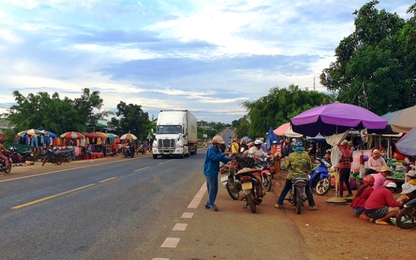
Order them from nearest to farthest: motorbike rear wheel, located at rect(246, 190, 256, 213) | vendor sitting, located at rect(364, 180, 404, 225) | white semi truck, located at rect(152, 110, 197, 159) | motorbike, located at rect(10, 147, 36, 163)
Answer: vendor sitting, located at rect(364, 180, 404, 225) → motorbike rear wheel, located at rect(246, 190, 256, 213) → motorbike, located at rect(10, 147, 36, 163) → white semi truck, located at rect(152, 110, 197, 159)

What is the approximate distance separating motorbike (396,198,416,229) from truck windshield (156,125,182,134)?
1095 inches

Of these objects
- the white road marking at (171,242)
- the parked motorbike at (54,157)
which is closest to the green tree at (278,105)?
the parked motorbike at (54,157)

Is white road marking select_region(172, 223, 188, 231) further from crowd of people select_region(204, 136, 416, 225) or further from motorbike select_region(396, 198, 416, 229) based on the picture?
motorbike select_region(396, 198, 416, 229)

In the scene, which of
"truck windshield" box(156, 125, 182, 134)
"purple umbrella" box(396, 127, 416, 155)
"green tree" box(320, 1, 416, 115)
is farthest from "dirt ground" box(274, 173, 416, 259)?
"truck windshield" box(156, 125, 182, 134)

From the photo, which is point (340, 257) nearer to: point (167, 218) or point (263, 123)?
point (167, 218)

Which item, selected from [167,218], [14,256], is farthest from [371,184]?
[14,256]

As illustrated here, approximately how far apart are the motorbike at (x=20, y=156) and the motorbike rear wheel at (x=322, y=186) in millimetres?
20796

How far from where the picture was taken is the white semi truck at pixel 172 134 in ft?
112

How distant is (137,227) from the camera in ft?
25.0

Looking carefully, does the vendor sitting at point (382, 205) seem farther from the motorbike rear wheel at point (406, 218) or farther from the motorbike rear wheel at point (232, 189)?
the motorbike rear wheel at point (232, 189)

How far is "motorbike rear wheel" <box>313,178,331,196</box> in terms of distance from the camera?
12952 millimetres

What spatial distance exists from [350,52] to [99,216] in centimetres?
2343

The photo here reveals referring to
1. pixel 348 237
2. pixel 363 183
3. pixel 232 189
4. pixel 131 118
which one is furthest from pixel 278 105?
pixel 348 237

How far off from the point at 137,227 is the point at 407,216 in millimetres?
5232
